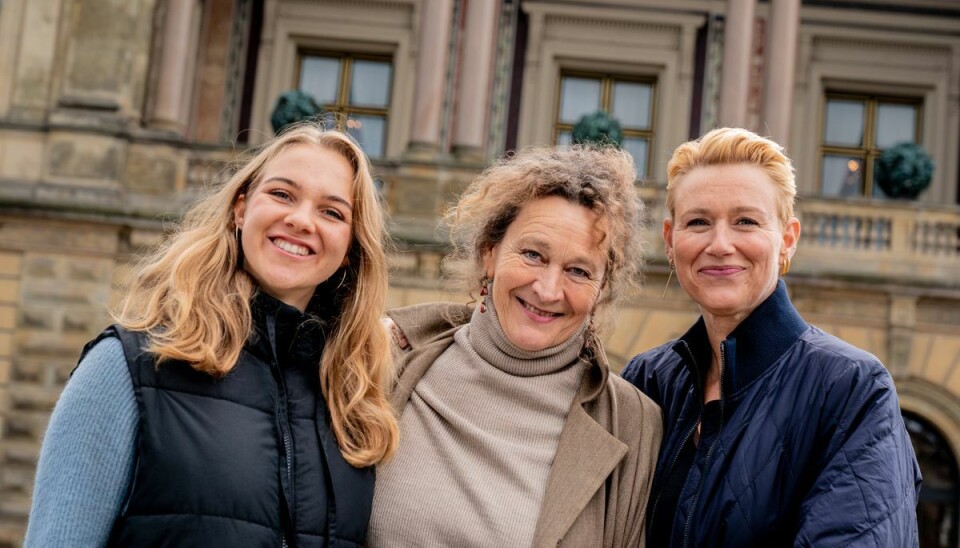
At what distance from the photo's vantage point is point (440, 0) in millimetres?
12344

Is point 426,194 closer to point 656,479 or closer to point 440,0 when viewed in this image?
point 440,0

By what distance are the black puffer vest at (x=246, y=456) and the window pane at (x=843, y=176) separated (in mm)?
12387

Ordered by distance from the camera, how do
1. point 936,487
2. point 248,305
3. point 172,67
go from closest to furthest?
1. point 248,305
2. point 936,487
3. point 172,67

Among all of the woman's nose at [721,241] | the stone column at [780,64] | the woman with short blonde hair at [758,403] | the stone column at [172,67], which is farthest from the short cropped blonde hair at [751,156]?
the stone column at [172,67]

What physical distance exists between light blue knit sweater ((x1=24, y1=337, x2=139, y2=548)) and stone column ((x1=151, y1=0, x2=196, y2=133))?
10.7 m

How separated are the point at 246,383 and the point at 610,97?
12.2 meters

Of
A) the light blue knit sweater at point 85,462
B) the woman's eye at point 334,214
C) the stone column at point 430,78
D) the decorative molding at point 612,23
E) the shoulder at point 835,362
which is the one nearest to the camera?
the light blue knit sweater at point 85,462

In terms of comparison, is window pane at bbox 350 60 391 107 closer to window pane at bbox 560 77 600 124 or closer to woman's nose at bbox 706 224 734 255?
window pane at bbox 560 77 600 124

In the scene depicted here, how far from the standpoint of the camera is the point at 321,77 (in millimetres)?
14195

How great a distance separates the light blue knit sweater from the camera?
7.42 ft

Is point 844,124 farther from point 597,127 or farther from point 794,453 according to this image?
point 794,453

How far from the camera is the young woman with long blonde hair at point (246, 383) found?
2.31 m

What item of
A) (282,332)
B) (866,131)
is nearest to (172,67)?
(866,131)

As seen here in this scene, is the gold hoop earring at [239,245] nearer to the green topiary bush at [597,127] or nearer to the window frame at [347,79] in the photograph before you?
the green topiary bush at [597,127]
